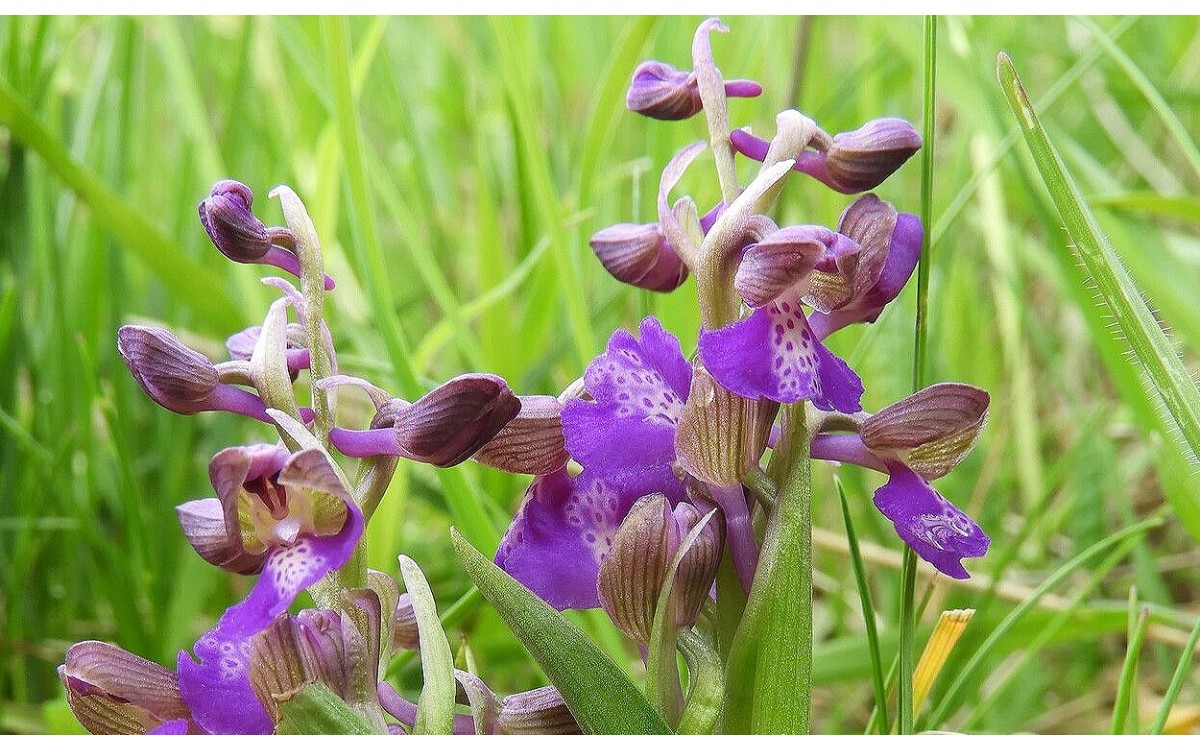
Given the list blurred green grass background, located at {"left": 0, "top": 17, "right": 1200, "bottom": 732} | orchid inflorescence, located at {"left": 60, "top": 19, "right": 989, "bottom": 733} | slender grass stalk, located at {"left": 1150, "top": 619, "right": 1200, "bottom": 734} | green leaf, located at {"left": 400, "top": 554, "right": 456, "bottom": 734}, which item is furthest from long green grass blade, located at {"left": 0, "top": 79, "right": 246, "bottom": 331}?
slender grass stalk, located at {"left": 1150, "top": 619, "right": 1200, "bottom": 734}

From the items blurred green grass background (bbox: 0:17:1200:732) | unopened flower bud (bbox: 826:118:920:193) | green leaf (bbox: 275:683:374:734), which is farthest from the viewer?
blurred green grass background (bbox: 0:17:1200:732)

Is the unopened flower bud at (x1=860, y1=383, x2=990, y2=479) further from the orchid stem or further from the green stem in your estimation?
the green stem

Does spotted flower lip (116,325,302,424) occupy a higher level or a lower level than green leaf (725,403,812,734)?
higher

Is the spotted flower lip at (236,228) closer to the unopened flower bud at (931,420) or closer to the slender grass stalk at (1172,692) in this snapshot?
the unopened flower bud at (931,420)

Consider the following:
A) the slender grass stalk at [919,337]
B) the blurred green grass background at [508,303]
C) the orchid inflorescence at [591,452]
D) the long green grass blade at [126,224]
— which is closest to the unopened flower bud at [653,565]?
the orchid inflorescence at [591,452]

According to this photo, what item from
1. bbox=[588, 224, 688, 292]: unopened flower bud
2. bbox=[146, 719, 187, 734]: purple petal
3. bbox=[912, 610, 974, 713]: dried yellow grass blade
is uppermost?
bbox=[588, 224, 688, 292]: unopened flower bud

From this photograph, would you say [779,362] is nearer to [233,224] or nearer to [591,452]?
[591,452]
